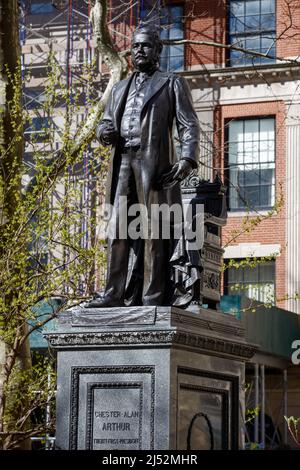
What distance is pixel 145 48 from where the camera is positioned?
10234mm

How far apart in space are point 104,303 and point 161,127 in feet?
5.62

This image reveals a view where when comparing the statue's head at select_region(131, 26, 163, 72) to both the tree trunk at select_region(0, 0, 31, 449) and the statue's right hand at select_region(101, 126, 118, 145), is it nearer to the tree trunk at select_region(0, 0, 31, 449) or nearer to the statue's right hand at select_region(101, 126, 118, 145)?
the statue's right hand at select_region(101, 126, 118, 145)

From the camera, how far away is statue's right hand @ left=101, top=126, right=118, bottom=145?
33.4 ft

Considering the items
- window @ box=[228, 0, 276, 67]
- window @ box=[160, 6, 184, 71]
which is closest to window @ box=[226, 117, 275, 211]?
window @ box=[228, 0, 276, 67]

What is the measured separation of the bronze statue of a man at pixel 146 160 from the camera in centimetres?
1002

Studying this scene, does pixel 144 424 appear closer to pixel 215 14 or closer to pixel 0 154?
pixel 0 154

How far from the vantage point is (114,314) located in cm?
963

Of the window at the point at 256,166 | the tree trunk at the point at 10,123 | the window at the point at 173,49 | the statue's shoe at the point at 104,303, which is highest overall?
the window at the point at 173,49

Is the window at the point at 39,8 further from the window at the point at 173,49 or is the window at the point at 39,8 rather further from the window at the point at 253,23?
the window at the point at 253,23

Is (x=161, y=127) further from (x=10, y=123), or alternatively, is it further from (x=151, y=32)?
(x=10, y=123)

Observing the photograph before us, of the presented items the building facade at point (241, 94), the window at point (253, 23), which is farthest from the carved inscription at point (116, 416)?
the window at point (253, 23)

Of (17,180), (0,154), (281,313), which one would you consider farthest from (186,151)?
(281,313)

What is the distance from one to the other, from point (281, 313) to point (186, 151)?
19.7 meters

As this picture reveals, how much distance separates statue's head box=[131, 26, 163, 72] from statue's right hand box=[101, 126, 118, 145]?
0.66m
